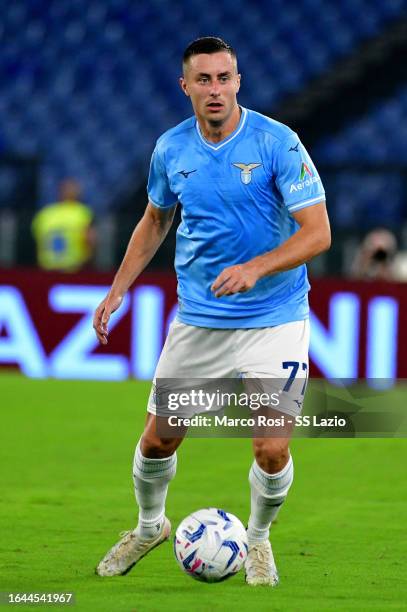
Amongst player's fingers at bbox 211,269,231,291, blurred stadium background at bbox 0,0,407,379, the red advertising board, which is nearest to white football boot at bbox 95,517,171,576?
player's fingers at bbox 211,269,231,291

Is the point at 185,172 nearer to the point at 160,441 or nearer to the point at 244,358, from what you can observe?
the point at 244,358

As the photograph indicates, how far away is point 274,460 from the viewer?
4.80 metres

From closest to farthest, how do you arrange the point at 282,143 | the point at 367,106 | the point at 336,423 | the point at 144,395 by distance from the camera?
the point at 282,143
the point at 336,423
the point at 144,395
the point at 367,106

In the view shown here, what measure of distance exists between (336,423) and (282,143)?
4485 millimetres

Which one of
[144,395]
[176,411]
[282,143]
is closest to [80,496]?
[176,411]

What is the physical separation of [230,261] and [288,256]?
36 cm

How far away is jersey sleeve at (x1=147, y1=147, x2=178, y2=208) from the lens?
5.09 m

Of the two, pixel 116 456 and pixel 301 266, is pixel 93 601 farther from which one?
pixel 116 456

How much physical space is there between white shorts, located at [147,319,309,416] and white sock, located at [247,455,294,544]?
0.23m

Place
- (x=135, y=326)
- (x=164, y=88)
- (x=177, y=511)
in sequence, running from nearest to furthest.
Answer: (x=177, y=511), (x=135, y=326), (x=164, y=88)

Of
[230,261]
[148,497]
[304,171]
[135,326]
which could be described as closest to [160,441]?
[148,497]

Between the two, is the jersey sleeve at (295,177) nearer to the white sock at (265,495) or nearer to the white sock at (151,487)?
the white sock at (265,495)

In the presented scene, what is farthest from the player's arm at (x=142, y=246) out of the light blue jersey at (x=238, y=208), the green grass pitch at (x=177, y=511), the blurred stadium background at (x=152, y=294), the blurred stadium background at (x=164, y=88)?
the blurred stadium background at (x=164, y=88)

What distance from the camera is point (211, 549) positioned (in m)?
4.70
